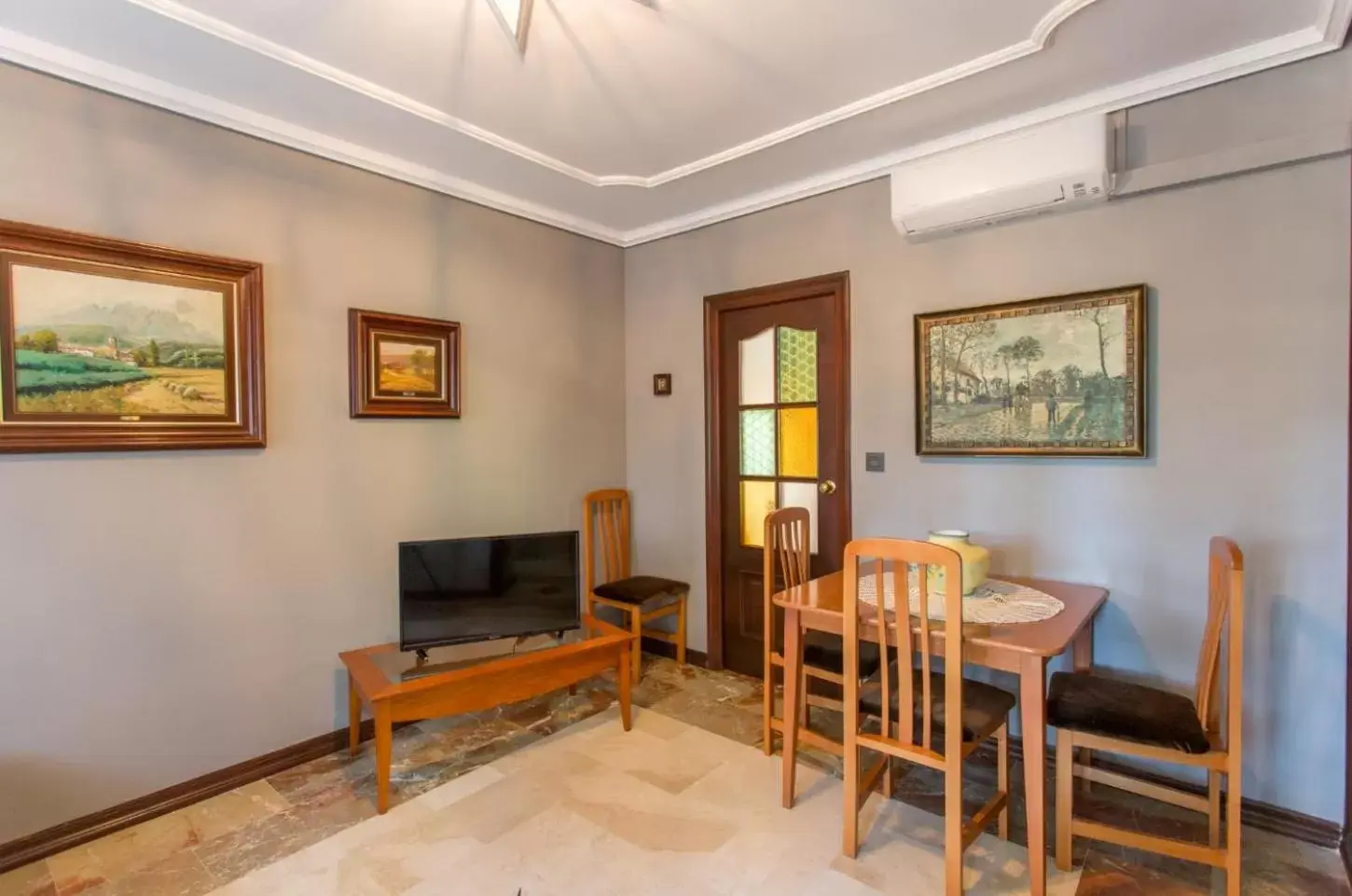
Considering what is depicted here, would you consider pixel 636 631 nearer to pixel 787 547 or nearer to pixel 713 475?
pixel 713 475

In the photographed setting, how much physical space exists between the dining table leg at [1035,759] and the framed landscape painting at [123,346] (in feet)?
9.20

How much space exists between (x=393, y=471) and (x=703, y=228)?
2141 mm

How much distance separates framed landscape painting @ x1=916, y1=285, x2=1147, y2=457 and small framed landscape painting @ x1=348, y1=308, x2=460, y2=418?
2.22 metres

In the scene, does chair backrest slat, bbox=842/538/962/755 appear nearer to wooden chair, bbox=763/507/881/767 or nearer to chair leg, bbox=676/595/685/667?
wooden chair, bbox=763/507/881/767

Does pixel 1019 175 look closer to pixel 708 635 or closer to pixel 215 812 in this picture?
pixel 708 635

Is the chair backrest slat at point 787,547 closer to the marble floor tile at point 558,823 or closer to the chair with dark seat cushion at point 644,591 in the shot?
the marble floor tile at point 558,823

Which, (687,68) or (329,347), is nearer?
(687,68)

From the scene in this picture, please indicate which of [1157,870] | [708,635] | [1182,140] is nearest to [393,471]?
[708,635]

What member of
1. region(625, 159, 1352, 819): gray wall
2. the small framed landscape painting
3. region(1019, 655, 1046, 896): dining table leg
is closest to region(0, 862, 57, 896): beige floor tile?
the small framed landscape painting

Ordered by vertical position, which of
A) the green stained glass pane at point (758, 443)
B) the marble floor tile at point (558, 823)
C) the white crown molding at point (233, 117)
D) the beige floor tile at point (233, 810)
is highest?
the white crown molding at point (233, 117)

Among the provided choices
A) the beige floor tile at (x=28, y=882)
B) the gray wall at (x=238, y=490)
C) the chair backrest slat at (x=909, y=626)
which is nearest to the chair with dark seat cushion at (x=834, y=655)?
the chair backrest slat at (x=909, y=626)

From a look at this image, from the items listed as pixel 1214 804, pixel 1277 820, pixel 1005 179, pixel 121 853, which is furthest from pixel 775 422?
pixel 121 853

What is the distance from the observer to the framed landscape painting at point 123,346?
2111 mm

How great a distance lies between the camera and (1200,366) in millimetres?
2363
